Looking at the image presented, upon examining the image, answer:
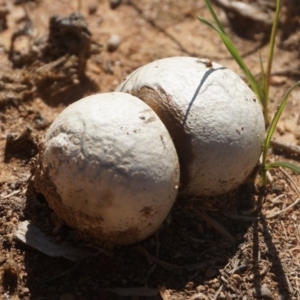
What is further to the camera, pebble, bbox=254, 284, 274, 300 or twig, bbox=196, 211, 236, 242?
twig, bbox=196, 211, 236, 242

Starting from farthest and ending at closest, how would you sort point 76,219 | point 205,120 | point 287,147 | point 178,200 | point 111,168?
1. point 287,147
2. point 178,200
3. point 205,120
4. point 76,219
5. point 111,168

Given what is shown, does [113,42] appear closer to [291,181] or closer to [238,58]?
[238,58]

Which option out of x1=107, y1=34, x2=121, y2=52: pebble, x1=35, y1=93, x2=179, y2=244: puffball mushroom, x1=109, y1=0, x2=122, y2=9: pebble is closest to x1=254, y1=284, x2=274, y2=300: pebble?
x1=35, y1=93, x2=179, y2=244: puffball mushroom

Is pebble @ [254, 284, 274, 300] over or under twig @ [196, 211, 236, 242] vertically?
under

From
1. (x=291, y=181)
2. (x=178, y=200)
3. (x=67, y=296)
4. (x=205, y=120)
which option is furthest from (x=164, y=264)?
(x=291, y=181)

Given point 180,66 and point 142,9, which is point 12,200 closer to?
point 180,66

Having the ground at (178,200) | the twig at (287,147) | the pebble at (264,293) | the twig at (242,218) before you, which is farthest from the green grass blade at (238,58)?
the pebble at (264,293)

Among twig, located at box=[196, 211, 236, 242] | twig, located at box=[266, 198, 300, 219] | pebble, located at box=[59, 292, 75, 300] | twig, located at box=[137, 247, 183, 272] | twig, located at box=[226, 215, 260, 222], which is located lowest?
pebble, located at box=[59, 292, 75, 300]

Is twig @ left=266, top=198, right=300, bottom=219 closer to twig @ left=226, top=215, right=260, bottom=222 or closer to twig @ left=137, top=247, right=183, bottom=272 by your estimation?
twig @ left=226, top=215, right=260, bottom=222

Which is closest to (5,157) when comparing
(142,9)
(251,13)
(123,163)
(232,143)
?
(123,163)
